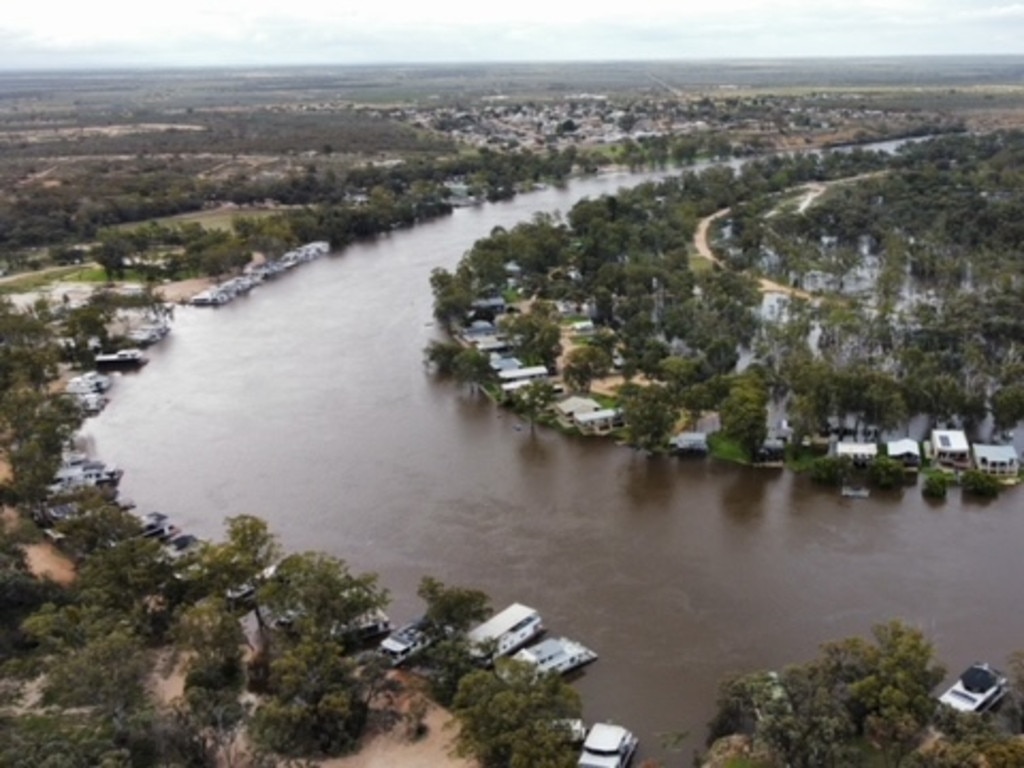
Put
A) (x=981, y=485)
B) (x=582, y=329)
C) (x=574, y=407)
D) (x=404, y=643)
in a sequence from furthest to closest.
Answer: (x=582, y=329), (x=574, y=407), (x=981, y=485), (x=404, y=643)

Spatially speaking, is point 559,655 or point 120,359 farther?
point 120,359

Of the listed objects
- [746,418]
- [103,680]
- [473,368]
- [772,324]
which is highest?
[772,324]

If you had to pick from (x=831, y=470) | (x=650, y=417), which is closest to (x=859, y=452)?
(x=831, y=470)

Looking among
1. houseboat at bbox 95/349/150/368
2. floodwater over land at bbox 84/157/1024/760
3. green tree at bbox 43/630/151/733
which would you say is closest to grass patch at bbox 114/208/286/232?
houseboat at bbox 95/349/150/368

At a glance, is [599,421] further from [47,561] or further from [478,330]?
[47,561]

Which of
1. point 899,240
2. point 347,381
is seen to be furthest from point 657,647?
point 899,240

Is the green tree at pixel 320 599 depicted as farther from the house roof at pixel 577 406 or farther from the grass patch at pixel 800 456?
the grass patch at pixel 800 456

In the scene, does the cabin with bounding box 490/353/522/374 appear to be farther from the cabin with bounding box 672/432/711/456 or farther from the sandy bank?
the sandy bank
